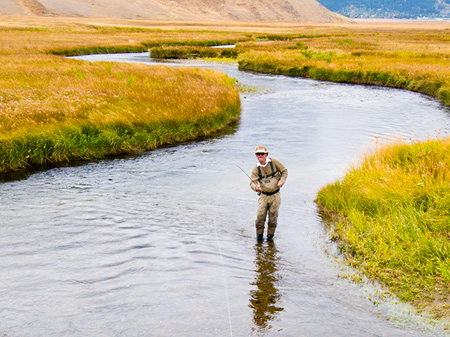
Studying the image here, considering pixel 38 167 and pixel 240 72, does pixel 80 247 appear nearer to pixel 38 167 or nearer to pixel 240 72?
pixel 38 167

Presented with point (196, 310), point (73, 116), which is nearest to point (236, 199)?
point (196, 310)

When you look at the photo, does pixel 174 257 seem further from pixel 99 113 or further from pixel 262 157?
pixel 99 113

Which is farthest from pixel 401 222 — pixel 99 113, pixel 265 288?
pixel 99 113

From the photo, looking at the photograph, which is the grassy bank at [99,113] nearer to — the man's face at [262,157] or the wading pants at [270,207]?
the wading pants at [270,207]

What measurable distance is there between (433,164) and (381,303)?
5.64 m

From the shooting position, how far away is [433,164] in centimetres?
1102

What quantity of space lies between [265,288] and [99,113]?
12.5 m

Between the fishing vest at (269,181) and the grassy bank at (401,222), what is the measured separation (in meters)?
1.77

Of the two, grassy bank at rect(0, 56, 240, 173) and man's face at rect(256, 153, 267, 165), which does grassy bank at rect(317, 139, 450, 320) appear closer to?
man's face at rect(256, 153, 267, 165)

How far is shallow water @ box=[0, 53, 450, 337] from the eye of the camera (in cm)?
Result: 636

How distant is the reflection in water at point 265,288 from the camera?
21.4ft

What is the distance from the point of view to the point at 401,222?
8.47m

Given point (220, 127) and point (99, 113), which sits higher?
point (99, 113)

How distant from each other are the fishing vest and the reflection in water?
117 cm
